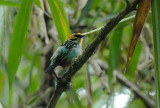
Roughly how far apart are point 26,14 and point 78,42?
0.29 meters

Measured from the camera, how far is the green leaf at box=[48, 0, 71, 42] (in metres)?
1.42

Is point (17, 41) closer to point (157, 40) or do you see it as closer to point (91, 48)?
point (91, 48)

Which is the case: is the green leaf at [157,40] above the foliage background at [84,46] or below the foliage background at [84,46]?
above

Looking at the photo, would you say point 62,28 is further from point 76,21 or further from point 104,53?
point 104,53

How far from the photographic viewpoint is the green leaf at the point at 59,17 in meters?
1.42

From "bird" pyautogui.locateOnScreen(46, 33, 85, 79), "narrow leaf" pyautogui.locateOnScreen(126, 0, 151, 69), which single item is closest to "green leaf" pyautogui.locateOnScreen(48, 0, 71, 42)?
"bird" pyautogui.locateOnScreen(46, 33, 85, 79)

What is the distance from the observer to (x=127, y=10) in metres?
0.89

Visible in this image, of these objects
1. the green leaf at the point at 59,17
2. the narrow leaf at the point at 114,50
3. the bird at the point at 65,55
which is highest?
the green leaf at the point at 59,17

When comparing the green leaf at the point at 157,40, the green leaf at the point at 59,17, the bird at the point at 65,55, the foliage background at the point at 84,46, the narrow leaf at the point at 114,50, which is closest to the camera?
the green leaf at the point at 157,40

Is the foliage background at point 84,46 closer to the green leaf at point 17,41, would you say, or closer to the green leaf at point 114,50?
the green leaf at point 114,50

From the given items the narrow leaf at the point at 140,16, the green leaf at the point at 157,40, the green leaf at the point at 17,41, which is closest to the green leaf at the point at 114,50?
the green leaf at the point at 17,41

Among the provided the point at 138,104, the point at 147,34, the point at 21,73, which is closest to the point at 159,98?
the point at 147,34

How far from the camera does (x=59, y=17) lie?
144 centimetres

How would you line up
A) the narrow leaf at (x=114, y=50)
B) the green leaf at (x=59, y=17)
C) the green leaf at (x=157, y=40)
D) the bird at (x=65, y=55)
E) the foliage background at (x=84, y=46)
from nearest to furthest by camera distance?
the green leaf at (x=157, y=40), the bird at (x=65, y=55), the green leaf at (x=59, y=17), the foliage background at (x=84, y=46), the narrow leaf at (x=114, y=50)
